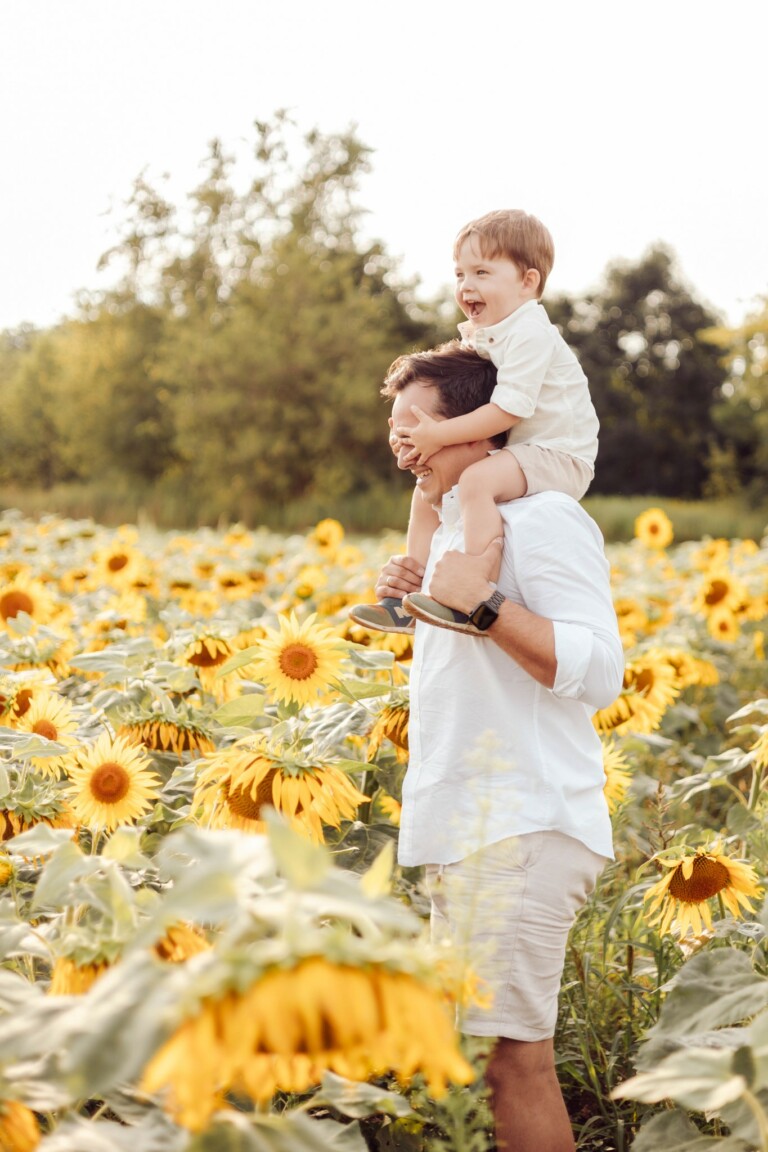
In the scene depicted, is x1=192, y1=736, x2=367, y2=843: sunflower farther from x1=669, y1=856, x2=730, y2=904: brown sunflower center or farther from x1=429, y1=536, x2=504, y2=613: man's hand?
x1=669, y1=856, x2=730, y2=904: brown sunflower center

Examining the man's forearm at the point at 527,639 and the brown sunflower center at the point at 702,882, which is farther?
the brown sunflower center at the point at 702,882

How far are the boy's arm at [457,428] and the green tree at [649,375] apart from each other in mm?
33719

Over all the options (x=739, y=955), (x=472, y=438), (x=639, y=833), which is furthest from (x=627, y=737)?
(x=739, y=955)

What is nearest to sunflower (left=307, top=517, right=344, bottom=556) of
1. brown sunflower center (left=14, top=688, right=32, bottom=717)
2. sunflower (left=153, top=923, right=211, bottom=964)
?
brown sunflower center (left=14, top=688, right=32, bottom=717)

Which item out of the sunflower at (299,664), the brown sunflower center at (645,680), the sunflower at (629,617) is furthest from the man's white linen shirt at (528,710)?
the sunflower at (629,617)

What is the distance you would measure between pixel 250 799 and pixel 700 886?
34.0 inches

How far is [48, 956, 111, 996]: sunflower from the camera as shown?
1101 mm

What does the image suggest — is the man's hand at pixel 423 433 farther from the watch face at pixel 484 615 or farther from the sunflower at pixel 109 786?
the sunflower at pixel 109 786

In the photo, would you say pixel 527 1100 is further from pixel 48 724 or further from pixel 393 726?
pixel 48 724

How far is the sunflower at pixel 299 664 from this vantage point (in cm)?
241

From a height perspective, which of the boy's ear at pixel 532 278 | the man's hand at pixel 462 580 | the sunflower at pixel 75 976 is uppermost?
the boy's ear at pixel 532 278

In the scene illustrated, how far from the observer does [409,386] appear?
2.12 metres

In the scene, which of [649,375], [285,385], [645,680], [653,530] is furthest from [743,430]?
[645,680]

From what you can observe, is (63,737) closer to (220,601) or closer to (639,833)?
(639,833)
